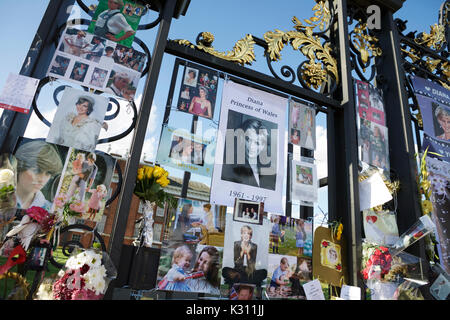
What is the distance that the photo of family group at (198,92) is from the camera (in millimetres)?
3188

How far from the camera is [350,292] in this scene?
3.09 meters

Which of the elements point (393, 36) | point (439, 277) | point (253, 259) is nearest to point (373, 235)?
point (439, 277)

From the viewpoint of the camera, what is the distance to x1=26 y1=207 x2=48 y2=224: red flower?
2170 millimetres

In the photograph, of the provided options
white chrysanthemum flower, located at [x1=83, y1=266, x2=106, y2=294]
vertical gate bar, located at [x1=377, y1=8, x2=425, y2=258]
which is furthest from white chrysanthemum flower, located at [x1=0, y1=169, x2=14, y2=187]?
vertical gate bar, located at [x1=377, y1=8, x2=425, y2=258]

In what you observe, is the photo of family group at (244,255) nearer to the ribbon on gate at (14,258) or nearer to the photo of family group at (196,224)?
the photo of family group at (196,224)

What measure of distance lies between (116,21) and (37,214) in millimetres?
2162

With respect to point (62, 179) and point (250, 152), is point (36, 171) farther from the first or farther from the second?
point (250, 152)

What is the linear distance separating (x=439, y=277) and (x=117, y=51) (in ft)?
14.7

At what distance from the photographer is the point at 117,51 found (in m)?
3.02

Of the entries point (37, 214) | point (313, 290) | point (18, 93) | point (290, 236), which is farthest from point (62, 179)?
point (313, 290)

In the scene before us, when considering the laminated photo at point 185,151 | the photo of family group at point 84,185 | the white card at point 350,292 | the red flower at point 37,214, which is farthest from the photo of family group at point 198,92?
the white card at point 350,292

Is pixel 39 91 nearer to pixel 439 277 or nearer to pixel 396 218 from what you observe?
pixel 396 218

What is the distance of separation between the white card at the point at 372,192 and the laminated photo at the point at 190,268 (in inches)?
77.6

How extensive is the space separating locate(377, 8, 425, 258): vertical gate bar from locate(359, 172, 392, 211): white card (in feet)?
2.02
